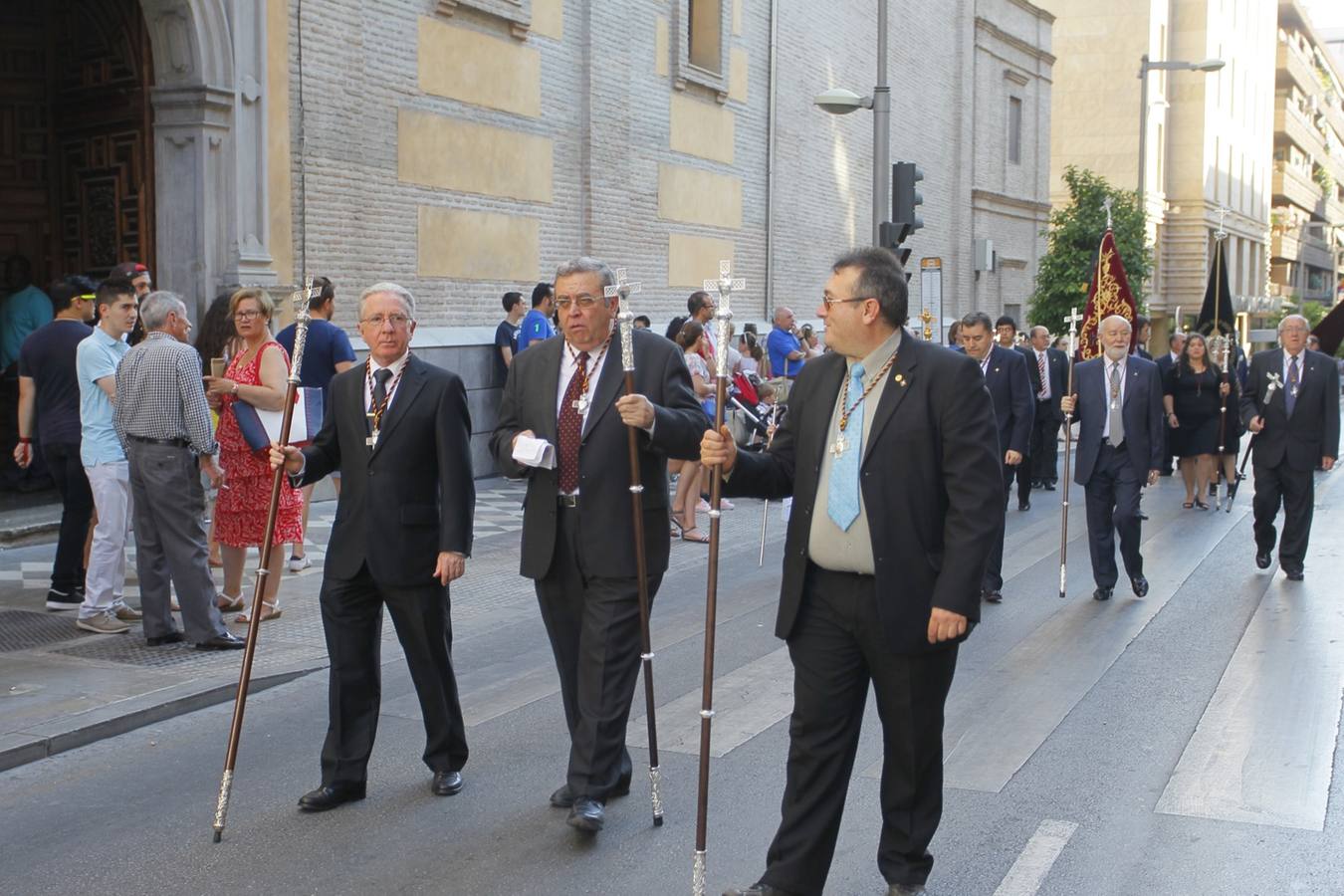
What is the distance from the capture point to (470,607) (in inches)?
393

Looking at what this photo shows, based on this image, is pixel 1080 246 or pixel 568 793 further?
pixel 1080 246

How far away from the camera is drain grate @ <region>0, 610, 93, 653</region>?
330 inches

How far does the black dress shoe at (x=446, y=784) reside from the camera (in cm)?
589

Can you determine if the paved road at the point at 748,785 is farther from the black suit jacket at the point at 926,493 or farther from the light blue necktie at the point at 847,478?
the light blue necktie at the point at 847,478

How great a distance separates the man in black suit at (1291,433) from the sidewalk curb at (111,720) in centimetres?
799

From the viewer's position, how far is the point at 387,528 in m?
5.68

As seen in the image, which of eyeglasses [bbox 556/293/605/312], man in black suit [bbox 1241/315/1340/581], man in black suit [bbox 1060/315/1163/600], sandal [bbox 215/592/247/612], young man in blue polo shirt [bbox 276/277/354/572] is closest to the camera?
eyeglasses [bbox 556/293/605/312]

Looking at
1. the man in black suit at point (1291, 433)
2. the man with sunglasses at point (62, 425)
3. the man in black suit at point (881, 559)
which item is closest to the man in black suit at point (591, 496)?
the man in black suit at point (881, 559)

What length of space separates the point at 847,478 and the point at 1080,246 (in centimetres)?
2798

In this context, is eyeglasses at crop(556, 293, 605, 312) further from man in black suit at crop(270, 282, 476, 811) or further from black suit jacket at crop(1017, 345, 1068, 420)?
black suit jacket at crop(1017, 345, 1068, 420)

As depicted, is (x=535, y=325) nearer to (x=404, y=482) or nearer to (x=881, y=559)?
(x=404, y=482)

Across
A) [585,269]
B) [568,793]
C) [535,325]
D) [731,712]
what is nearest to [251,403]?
[731,712]

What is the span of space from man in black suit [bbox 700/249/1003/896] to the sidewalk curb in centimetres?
352

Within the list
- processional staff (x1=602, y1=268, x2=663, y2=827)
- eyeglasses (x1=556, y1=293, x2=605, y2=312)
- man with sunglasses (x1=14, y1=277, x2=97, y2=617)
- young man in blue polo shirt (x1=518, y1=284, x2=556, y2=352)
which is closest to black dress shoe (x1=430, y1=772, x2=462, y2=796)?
processional staff (x1=602, y1=268, x2=663, y2=827)
